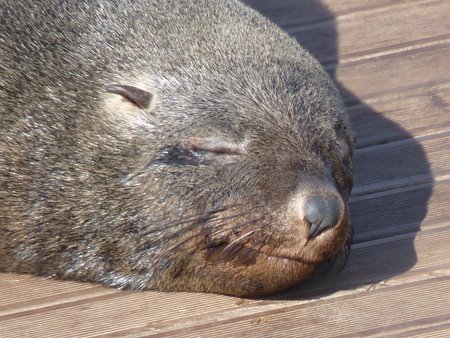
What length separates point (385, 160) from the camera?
5121 millimetres

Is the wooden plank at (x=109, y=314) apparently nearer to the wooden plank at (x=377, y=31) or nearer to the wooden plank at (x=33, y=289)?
the wooden plank at (x=33, y=289)

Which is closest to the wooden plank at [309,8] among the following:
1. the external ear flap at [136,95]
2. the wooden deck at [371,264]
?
the wooden deck at [371,264]

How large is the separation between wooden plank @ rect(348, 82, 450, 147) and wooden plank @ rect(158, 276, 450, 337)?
1234 millimetres

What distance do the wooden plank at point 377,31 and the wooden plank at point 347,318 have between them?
6.64 ft

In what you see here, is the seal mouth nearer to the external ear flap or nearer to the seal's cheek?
the seal's cheek

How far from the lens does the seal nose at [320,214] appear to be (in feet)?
12.7

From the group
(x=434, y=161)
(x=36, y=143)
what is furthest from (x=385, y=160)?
(x=36, y=143)

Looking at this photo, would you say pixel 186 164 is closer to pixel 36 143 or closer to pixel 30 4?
pixel 36 143

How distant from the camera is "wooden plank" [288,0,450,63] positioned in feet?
19.7

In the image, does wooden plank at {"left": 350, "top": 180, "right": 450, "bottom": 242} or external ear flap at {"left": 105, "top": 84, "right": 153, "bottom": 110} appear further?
wooden plank at {"left": 350, "top": 180, "right": 450, "bottom": 242}

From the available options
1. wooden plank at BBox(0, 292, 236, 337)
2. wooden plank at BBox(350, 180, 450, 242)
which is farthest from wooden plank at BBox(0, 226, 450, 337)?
wooden plank at BBox(350, 180, 450, 242)

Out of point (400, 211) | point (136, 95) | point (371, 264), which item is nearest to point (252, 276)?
point (371, 264)

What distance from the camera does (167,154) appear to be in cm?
412

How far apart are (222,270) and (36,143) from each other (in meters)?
0.83
